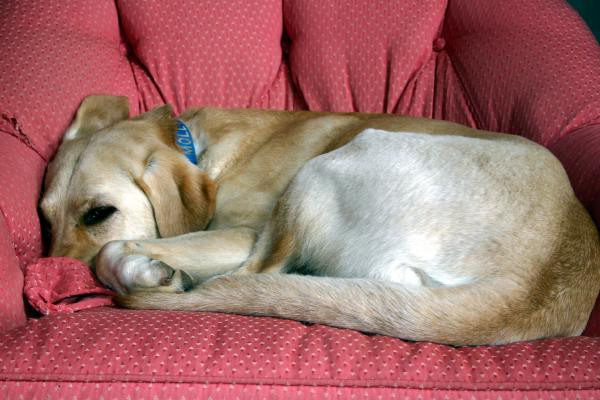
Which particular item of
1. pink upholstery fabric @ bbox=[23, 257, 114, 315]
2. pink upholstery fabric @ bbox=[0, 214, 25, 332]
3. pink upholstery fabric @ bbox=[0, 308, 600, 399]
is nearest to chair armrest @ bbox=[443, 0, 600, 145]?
pink upholstery fabric @ bbox=[0, 308, 600, 399]

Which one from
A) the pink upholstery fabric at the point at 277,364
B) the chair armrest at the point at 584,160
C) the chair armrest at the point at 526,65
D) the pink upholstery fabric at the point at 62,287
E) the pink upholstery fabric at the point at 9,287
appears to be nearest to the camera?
the pink upholstery fabric at the point at 277,364

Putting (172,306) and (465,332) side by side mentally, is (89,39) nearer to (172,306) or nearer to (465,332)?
(172,306)

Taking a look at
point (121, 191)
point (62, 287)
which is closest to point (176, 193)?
point (121, 191)

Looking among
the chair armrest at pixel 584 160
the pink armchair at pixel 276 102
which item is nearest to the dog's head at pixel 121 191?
the pink armchair at pixel 276 102

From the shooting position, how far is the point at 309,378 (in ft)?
4.88

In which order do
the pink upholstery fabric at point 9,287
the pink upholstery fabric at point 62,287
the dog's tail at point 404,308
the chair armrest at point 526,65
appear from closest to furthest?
the dog's tail at point 404,308
the pink upholstery fabric at point 9,287
the pink upholstery fabric at point 62,287
the chair armrest at point 526,65

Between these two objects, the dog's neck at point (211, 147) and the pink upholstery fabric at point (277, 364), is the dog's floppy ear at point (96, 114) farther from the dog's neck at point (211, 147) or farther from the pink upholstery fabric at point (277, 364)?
the pink upholstery fabric at point (277, 364)

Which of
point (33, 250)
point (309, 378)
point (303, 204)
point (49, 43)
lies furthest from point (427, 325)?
point (49, 43)

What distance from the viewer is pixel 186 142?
8.38ft

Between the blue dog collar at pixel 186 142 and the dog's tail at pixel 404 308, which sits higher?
the blue dog collar at pixel 186 142

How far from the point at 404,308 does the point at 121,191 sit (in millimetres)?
1165

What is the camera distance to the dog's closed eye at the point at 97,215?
2197 millimetres

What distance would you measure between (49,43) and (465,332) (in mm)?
2201

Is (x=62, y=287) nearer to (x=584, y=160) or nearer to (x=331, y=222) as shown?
(x=331, y=222)
